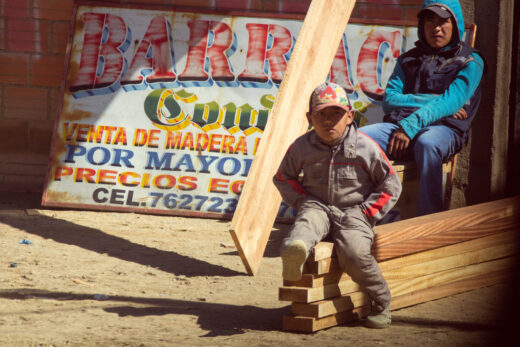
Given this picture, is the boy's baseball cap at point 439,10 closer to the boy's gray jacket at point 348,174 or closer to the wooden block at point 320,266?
the boy's gray jacket at point 348,174

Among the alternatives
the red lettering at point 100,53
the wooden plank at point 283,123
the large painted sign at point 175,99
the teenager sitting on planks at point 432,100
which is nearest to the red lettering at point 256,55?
the large painted sign at point 175,99

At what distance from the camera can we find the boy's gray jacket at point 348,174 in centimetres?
356

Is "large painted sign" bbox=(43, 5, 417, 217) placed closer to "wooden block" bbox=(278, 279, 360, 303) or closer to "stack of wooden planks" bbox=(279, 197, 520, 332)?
"stack of wooden planks" bbox=(279, 197, 520, 332)

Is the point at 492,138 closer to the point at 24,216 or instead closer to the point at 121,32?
the point at 121,32

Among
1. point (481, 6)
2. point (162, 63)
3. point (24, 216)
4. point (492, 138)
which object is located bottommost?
point (24, 216)

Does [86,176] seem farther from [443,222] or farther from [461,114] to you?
[443,222]

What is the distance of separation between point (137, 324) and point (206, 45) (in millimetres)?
3514

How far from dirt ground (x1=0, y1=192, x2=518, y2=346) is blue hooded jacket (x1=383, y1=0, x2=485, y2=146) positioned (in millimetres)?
1169

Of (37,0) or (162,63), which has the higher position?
(37,0)

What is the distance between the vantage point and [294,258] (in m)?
3.27

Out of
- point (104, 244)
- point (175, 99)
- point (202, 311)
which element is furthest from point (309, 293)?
point (175, 99)

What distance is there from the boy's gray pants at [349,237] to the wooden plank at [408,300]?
6.9 inches

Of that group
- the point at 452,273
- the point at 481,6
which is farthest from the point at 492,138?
the point at 452,273

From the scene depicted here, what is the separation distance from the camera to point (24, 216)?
5.96 metres
